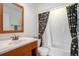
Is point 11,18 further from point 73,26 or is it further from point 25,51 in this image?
point 73,26

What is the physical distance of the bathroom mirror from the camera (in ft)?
4.95

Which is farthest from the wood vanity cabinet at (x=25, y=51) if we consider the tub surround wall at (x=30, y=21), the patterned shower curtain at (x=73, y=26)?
the patterned shower curtain at (x=73, y=26)

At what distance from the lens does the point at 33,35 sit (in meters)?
1.71

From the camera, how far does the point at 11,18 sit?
160cm

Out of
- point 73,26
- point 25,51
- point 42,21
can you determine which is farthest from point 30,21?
point 73,26

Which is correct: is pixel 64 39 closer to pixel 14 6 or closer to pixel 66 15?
pixel 66 15

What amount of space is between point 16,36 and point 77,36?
47.1 inches

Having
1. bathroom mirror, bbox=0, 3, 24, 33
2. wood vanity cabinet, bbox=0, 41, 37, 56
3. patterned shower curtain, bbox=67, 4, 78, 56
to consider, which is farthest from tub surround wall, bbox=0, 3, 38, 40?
patterned shower curtain, bbox=67, 4, 78, 56

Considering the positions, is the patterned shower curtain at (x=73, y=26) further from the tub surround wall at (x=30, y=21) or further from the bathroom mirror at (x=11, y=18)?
the bathroom mirror at (x=11, y=18)

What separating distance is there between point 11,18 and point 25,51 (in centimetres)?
62

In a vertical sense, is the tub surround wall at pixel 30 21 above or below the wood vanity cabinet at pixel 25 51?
above

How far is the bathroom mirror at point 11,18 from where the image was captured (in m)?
1.51

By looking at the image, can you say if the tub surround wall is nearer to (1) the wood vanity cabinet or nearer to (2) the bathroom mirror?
(2) the bathroom mirror

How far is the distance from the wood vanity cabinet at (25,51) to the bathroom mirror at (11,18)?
1.13ft
